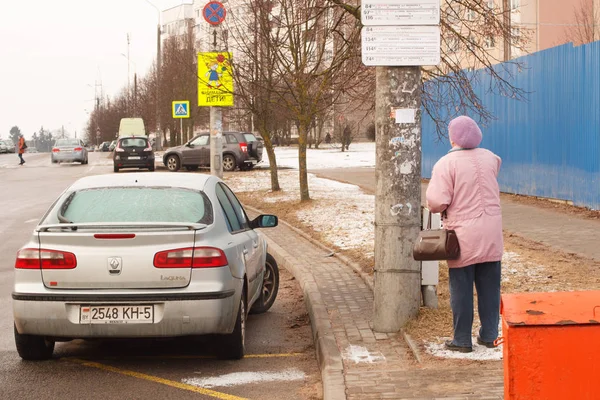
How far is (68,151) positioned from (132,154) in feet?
40.4

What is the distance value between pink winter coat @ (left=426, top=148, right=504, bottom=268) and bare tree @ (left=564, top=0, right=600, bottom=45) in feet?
118

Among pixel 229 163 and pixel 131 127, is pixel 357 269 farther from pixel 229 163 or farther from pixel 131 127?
pixel 131 127

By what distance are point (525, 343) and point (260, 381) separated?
279 centimetres

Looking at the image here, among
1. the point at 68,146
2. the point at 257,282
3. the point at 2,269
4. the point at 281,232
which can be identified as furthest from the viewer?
the point at 68,146

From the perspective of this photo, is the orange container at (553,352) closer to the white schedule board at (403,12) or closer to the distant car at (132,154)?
the white schedule board at (403,12)

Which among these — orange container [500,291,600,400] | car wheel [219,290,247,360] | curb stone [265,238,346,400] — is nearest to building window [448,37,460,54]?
curb stone [265,238,346,400]

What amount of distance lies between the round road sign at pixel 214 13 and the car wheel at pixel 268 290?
12018 millimetres

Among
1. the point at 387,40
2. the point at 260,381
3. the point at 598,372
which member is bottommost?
the point at 260,381

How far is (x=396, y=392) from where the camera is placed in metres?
5.38

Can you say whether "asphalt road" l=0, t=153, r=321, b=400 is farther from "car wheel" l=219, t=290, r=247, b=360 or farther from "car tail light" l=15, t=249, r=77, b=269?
"car tail light" l=15, t=249, r=77, b=269

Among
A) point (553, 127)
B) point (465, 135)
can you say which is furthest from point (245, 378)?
point (553, 127)

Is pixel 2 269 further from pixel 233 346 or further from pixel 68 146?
pixel 68 146

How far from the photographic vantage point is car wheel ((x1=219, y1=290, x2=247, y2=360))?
669 centimetres

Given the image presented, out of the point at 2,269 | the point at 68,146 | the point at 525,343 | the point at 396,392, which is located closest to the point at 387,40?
the point at 396,392
